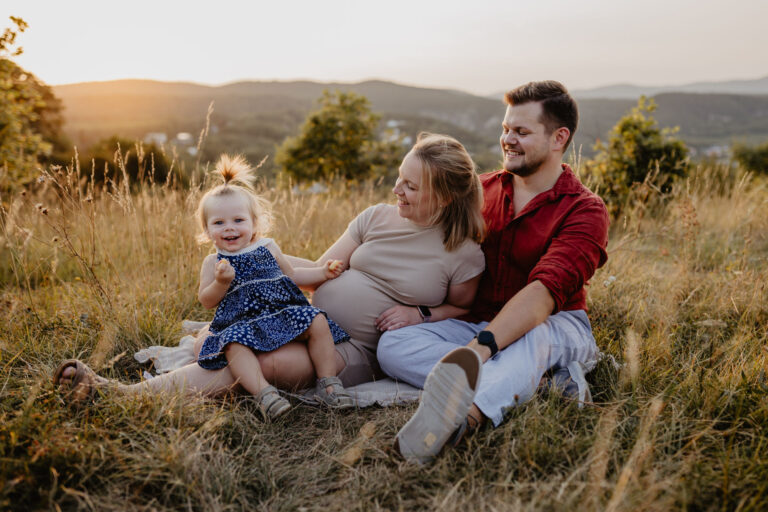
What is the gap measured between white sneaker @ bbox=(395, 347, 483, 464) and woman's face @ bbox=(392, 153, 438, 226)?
1.10 meters

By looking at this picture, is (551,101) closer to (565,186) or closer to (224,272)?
(565,186)

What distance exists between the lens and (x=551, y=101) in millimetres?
2861

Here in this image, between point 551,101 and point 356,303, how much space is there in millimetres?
1627

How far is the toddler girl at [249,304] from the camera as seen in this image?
8.40 feet

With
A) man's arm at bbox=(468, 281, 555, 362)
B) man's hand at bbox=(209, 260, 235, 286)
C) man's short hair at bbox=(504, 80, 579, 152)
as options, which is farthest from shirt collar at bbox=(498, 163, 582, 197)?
man's hand at bbox=(209, 260, 235, 286)

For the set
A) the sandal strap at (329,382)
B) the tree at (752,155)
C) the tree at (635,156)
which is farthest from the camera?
the tree at (752,155)

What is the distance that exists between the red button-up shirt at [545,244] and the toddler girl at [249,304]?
974 mm

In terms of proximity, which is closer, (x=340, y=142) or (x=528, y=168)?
(x=528, y=168)

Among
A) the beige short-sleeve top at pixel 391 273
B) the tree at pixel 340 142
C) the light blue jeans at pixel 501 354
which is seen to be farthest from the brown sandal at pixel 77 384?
the tree at pixel 340 142

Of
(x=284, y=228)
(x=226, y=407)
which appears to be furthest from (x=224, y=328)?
(x=284, y=228)

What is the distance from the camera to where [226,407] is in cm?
258

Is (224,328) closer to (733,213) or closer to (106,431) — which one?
(106,431)

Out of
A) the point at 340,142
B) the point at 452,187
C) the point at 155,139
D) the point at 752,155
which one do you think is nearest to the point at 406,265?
the point at 452,187

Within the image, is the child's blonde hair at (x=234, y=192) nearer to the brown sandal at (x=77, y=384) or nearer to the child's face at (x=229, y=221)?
the child's face at (x=229, y=221)
